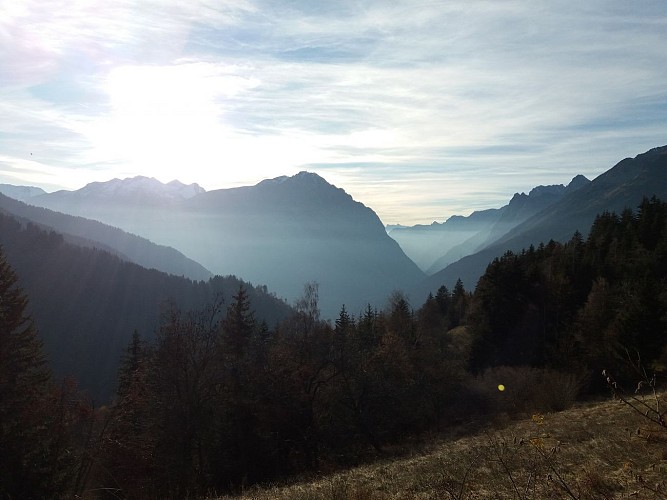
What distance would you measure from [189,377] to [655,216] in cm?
5647

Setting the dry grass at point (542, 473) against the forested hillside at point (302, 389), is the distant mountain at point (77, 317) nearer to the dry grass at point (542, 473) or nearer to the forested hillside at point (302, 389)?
the forested hillside at point (302, 389)

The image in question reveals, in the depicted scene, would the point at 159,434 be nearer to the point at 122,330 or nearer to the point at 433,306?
the point at 433,306

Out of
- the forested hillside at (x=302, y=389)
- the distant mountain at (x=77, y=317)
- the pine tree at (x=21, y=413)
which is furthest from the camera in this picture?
the distant mountain at (x=77, y=317)

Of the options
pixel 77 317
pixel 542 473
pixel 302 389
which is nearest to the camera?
pixel 542 473

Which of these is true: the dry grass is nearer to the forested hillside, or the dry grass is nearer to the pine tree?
the forested hillside

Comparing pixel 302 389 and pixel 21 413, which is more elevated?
pixel 21 413

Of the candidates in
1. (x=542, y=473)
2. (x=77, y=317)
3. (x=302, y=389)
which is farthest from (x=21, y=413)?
(x=77, y=317)

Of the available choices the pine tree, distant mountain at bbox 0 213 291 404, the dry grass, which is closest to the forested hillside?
the pine tree

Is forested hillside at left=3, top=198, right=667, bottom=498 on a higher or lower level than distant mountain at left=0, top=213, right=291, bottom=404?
higher

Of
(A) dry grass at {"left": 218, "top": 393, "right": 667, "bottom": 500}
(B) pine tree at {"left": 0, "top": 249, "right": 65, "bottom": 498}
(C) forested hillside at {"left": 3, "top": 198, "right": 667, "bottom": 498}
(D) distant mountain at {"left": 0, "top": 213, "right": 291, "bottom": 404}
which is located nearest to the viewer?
(A) dry grass at {"left": 218, "top": 393, "right": 667, "bottom": 500}

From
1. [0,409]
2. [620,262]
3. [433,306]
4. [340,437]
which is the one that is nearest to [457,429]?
[340,437]

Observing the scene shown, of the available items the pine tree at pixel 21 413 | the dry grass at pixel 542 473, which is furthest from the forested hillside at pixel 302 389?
the dry grass at pixel 542 473

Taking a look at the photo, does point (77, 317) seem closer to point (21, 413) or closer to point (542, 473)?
point (21, 413)

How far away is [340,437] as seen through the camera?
2769 centimetres
